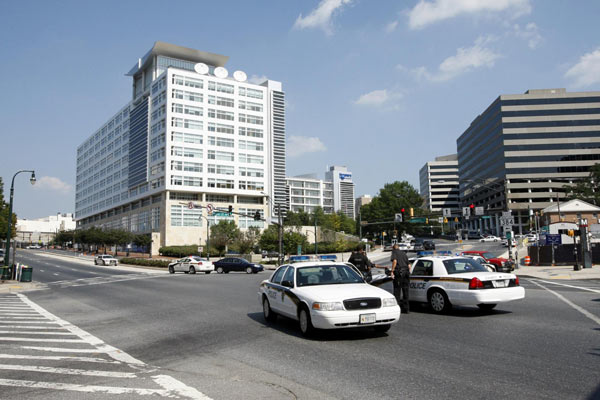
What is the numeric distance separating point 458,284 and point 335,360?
559 centimetres

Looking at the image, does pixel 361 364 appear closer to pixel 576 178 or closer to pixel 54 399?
pixel 54 399

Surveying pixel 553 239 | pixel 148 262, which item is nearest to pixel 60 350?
pixel 553 239

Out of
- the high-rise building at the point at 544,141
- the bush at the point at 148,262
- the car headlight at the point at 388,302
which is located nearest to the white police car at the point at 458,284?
the car headlight at the point at 388,302

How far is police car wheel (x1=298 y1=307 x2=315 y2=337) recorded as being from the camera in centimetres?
862

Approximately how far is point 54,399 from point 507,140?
114772 mm

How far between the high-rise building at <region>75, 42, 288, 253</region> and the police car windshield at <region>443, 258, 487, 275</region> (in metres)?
65.5

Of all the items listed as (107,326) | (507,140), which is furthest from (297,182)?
(107,326)

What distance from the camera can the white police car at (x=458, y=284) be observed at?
10.9m

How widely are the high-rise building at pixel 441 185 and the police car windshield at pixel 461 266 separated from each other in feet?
531

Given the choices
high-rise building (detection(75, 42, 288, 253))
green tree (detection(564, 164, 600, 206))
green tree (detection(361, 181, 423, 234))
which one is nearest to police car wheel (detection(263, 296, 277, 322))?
high-rise building (detection(75, 42, 288, 253))

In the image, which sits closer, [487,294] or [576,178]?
[487,294]

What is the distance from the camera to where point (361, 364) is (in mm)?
6543

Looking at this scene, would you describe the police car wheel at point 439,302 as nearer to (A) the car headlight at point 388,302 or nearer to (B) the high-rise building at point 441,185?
(A) the car headlight at point 388,302

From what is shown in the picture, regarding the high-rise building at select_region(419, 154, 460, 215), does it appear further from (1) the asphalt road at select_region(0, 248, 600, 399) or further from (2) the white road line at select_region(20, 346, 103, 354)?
(2) the white road line at select_region(20, 346, 103, 354)
